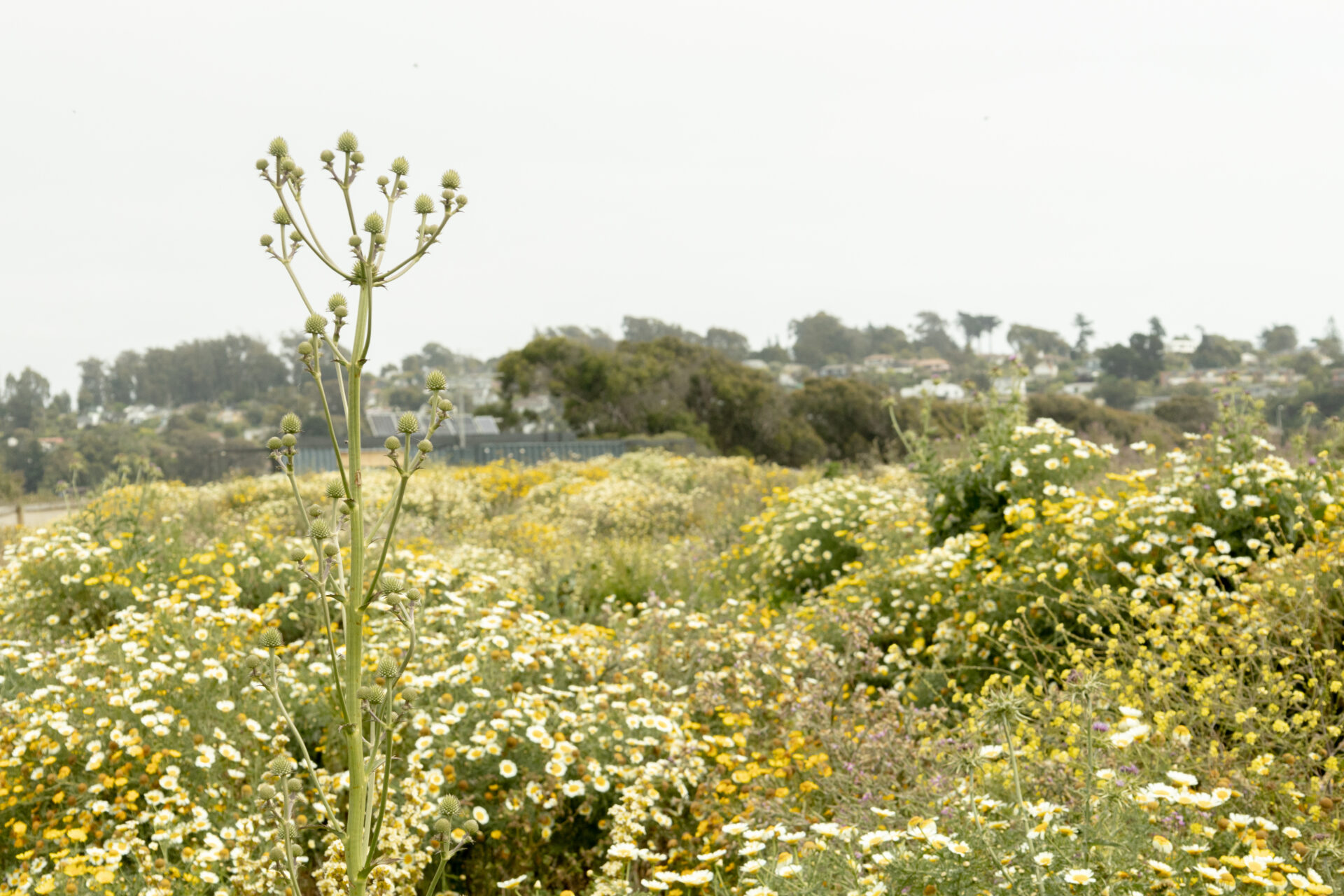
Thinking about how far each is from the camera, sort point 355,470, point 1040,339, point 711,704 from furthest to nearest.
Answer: point 1040,339
point 711,704
point 355,470

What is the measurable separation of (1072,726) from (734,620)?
2.84m

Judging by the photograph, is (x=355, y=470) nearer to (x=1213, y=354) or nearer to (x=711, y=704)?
(x=711, y=704)

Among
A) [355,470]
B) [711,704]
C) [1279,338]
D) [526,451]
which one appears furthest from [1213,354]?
[355,470]

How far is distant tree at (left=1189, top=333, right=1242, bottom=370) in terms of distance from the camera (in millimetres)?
55125

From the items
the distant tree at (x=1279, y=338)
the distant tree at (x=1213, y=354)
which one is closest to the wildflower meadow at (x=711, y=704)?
the distant tree at (x=1213, y=354)

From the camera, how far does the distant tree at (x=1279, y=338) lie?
219 feet

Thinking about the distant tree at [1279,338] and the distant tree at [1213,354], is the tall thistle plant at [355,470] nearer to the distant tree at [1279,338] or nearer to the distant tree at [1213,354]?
the distant tree at [1213,354]

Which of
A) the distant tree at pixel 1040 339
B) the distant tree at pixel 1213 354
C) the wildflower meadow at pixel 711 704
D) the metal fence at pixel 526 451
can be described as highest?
the distant tree at pixel 1040 339

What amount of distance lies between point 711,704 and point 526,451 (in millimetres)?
18632

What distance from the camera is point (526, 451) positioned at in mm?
21984

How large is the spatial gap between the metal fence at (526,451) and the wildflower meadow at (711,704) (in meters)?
15.5

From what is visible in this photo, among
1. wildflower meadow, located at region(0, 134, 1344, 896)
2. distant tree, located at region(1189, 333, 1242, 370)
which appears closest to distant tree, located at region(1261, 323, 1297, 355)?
distant tree, located at region(1189, 333, 1242, 370)

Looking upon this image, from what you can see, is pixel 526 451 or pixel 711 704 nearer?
pixel 711 704

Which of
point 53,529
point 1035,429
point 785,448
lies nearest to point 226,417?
point 785,448
